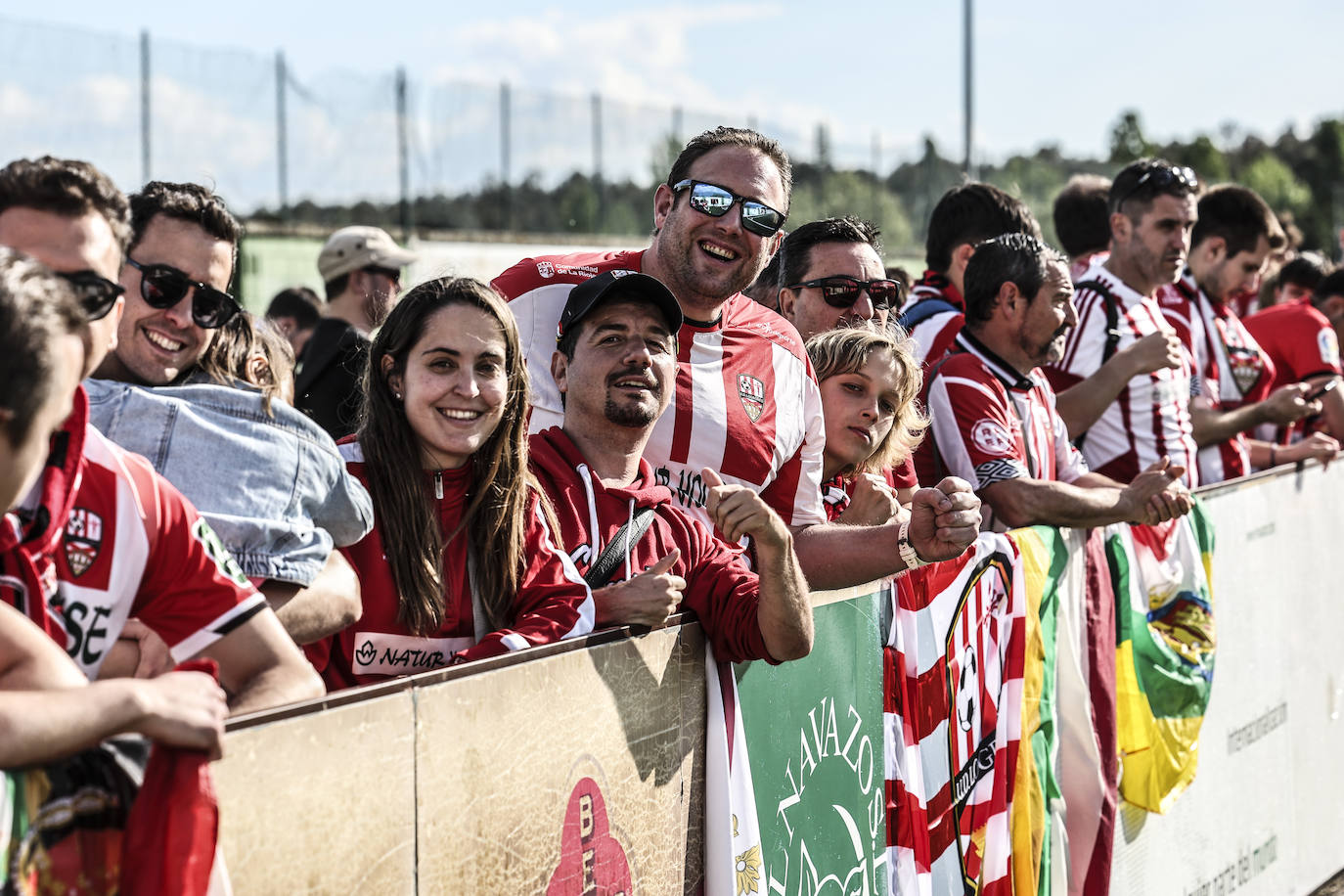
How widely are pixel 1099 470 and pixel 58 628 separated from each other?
451cm

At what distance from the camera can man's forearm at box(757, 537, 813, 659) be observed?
9.96 feet

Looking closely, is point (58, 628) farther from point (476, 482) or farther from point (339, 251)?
point (339, 251)

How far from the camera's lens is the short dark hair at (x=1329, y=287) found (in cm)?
916

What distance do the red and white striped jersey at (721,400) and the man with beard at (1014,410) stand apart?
2.40ft

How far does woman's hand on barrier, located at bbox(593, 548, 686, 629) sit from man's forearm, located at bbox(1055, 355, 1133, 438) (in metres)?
2.85

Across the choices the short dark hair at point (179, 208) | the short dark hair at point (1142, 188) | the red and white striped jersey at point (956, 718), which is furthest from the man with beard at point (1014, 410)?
the short dark hair at point (179, 208)

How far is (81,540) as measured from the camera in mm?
2084

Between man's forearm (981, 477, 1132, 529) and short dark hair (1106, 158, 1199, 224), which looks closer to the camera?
man's forearm (981, 477, 1132, 529)

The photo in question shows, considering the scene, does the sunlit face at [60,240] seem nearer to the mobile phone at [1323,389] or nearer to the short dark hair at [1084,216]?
the short dark hair at [1084,216]

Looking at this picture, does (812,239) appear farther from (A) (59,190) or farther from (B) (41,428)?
(B) (41,428)

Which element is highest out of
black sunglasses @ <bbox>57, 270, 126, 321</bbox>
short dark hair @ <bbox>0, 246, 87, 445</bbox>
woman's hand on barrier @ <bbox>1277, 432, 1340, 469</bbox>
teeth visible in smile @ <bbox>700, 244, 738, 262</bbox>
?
teeth visible in smile @ <bbox>700, 244, 738, 262</bbox>

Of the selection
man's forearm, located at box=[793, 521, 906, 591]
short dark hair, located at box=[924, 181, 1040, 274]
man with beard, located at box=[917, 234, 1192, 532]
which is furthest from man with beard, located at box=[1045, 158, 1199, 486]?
man's forearm, located at box=[793, 521, 906, 591]

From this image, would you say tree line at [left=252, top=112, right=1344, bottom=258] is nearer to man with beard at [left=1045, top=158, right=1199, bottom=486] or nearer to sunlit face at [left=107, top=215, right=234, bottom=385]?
man with beard at [left=1045, top=158, right=1199, bottom=486]

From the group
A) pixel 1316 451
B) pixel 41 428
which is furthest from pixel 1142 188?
pixel 41 428
